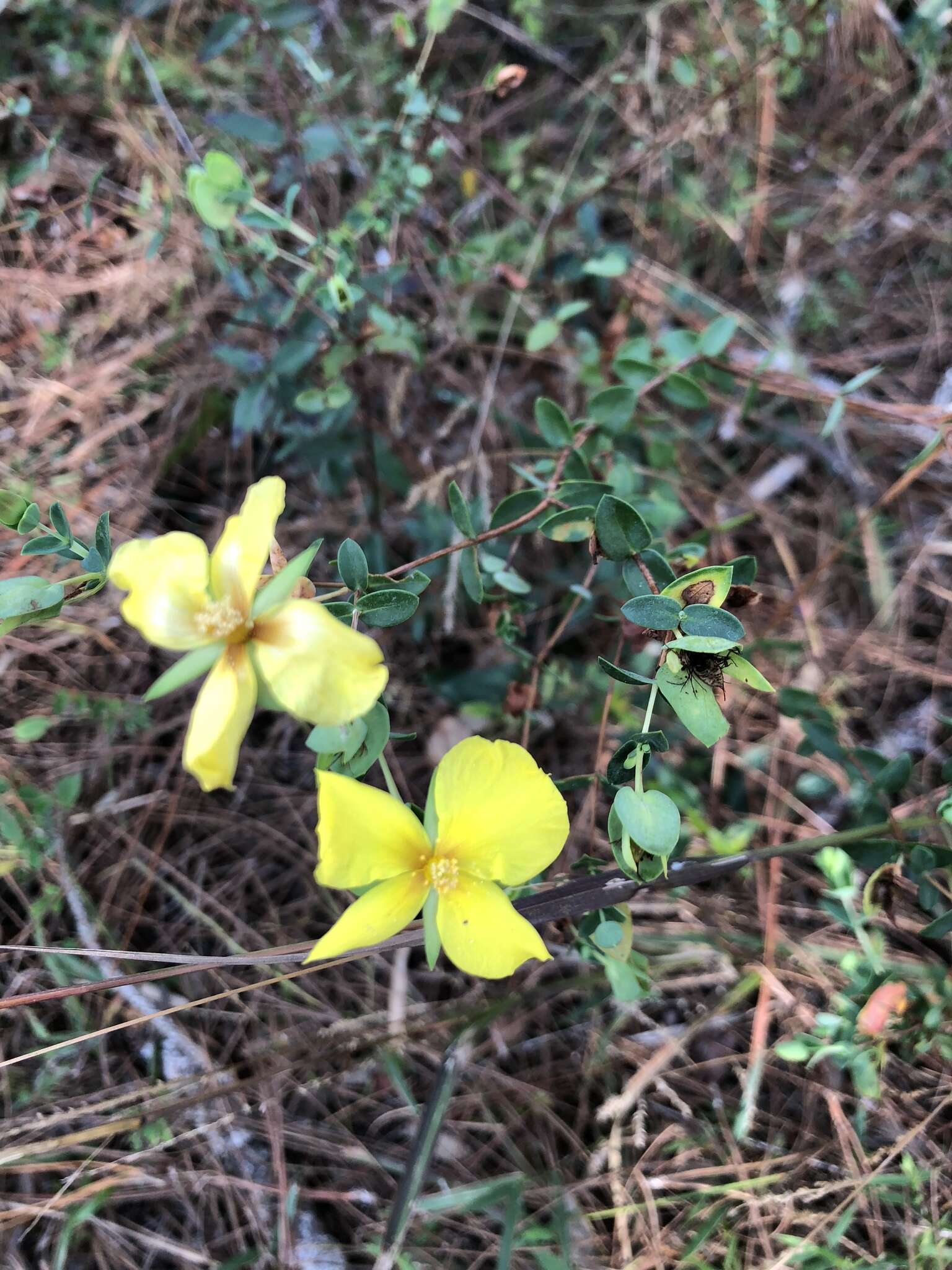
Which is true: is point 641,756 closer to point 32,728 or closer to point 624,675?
point 624,675

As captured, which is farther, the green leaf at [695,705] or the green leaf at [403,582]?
the green leaf at [403,582]

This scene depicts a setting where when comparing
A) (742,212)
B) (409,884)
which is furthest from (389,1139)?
(742,212)

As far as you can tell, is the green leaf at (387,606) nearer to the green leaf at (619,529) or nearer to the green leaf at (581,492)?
the green leaf at (619,529)

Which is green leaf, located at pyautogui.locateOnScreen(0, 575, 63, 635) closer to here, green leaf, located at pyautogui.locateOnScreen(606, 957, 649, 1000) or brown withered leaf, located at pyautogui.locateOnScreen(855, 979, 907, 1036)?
green leaf, located at pyautogui.locateOnScreen(606, 957, 649, 1000)

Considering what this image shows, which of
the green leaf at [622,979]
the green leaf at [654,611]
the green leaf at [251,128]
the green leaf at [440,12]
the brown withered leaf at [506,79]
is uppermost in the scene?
the green leaf at [440,12]

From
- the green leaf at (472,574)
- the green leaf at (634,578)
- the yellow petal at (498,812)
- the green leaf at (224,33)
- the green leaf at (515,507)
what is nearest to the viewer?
the yellow petal at (498,812)

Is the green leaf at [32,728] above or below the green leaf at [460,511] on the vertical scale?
below

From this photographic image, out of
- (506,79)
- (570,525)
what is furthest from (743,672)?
(506,79)

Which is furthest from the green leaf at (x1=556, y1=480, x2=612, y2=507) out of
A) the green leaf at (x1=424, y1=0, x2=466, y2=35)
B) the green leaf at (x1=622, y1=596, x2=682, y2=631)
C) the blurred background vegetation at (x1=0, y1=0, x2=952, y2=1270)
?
the green leaf at (x1=424, y1=0, x2=466, y2=35)

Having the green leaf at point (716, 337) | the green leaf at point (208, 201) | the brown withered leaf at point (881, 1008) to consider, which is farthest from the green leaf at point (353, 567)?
the brown withered leaf at point (881, 1008)
